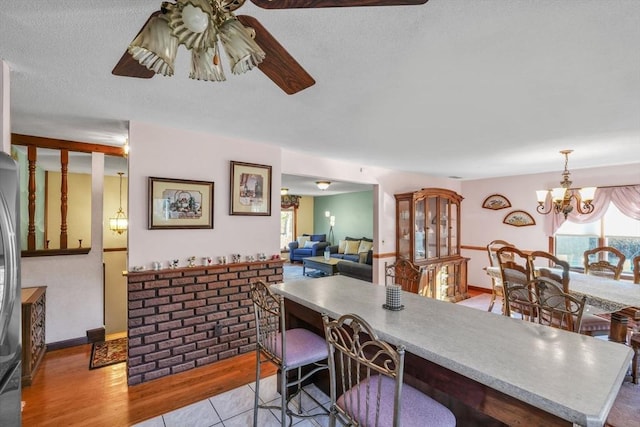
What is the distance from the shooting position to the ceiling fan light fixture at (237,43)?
2.90 ft

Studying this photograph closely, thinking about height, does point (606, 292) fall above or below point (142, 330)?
above

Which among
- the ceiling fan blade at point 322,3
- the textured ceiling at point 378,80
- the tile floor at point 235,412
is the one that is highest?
the textured ceiling at point 378,80

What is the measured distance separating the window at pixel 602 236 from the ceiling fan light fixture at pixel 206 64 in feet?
19.1

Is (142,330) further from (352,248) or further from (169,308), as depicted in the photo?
(352,248)

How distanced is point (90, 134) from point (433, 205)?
4.97m

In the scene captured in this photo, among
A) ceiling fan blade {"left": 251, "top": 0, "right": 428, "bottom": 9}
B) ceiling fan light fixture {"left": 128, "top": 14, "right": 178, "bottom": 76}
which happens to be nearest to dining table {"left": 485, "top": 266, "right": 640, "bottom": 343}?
ceiling fan blade {"left": 251, "top": 0, "right": 428, "bottom": 9}

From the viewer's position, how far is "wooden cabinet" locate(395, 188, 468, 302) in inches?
189

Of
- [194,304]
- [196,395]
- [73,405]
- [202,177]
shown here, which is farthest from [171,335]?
[202,177]

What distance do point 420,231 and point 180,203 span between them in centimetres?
384

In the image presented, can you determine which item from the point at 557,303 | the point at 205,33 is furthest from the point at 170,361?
the point at 557,303

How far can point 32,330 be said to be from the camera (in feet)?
8.52

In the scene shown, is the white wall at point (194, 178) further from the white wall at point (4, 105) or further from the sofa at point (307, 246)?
the sofa at point (307, 246)

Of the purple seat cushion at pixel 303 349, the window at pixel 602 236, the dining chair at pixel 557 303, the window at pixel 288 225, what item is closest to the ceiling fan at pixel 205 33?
the purple seat cushion at pixel 303 349

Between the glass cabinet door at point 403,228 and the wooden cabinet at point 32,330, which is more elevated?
the glass cabinet door at point 403,228
